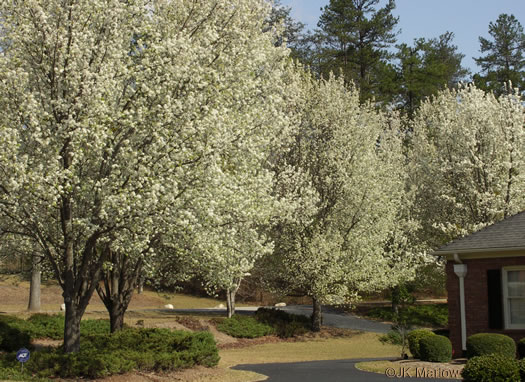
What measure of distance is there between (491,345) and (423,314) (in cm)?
2295

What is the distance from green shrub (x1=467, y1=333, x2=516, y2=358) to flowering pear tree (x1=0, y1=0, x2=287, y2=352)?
927cm

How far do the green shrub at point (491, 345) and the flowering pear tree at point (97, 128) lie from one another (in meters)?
9.27

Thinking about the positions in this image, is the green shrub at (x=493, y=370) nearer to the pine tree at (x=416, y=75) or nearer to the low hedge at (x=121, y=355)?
the low hedge at (x=121, y=355)

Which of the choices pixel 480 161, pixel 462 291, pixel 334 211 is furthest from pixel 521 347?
pixel 334 211

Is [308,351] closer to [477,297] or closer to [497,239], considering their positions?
[477,297]

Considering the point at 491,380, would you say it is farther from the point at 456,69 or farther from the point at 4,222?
the point at 456,69

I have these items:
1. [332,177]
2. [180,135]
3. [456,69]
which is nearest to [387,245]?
[332,177]

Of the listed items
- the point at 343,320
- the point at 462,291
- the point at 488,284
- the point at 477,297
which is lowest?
the point at 343,320

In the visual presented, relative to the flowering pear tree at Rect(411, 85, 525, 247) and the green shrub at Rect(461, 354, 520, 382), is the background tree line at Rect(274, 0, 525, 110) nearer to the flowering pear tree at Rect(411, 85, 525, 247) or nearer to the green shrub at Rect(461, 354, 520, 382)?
the flowering pear tree at Rect(411, 85, 525, 247)

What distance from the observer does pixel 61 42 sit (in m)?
14.4

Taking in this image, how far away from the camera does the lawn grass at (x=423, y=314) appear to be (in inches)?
1554

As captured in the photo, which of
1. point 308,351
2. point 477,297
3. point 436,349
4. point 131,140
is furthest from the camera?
point 308,351

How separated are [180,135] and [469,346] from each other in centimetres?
1062

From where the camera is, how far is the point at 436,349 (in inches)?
773
